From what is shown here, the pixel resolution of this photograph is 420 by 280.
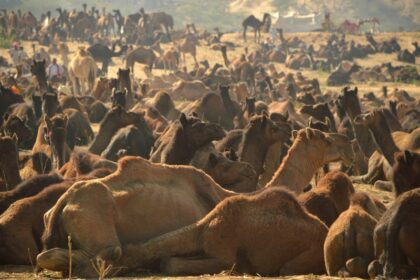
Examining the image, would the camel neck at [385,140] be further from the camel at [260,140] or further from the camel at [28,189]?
the camel at [28,189]

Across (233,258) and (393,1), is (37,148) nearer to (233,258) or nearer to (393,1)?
(233,258)

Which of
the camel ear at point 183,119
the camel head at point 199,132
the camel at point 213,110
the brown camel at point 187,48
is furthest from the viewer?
the brown camel at point 187,48

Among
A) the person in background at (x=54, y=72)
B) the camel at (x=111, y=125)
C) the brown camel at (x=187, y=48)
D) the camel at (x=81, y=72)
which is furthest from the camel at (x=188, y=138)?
the brown camel at (x=187, y=48)

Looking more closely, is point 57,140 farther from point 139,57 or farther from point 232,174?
point 139,57

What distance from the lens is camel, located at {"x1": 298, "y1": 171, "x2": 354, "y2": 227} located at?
8.69 m

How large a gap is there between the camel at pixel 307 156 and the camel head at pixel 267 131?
164 cm

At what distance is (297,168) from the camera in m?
10.4

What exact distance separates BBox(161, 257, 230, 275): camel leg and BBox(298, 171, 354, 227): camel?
151 cm

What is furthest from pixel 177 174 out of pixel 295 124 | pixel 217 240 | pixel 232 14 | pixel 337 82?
pixel 232 14

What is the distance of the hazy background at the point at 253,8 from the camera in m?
95.6

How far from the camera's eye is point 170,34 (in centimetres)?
6347

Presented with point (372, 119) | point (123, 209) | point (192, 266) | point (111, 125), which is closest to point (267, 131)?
point (372, 119)

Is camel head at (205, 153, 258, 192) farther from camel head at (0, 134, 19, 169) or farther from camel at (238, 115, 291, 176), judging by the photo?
camel head at (0, 134, 19, 169)

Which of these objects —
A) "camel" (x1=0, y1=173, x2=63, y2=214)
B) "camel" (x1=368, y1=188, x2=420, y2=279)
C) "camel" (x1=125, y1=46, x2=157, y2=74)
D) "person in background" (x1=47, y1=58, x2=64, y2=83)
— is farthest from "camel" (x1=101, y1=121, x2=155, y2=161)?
"camel" (x1=125, y1=46, x2=157, y2=74)
